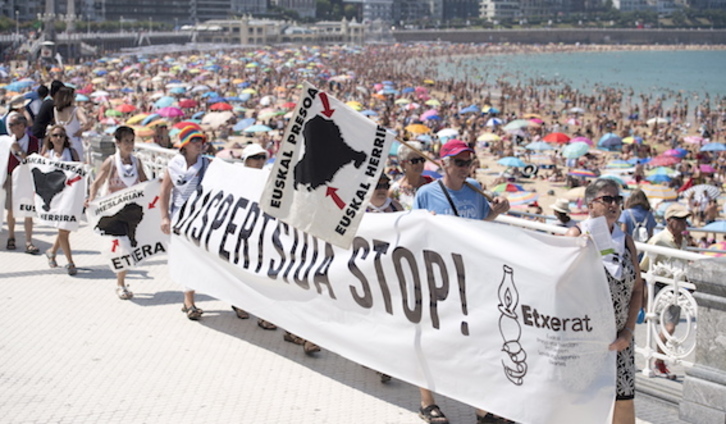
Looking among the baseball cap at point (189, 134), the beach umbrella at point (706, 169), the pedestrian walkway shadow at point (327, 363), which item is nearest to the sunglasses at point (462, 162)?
the pedestrian walkway shadow at point (327, 363)

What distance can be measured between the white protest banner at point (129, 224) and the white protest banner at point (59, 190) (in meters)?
0.74

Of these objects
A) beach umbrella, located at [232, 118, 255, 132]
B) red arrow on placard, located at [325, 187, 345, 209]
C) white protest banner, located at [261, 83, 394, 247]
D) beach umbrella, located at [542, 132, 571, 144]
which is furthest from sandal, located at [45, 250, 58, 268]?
beach umbrella, located at [232, 118, 255, 132]

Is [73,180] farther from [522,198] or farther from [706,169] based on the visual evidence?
[706,169]

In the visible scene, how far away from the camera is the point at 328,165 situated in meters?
4.45

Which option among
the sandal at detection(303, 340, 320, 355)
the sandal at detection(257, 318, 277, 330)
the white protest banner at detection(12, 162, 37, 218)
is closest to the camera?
the sandal at detection(303, 340, 320, 355)

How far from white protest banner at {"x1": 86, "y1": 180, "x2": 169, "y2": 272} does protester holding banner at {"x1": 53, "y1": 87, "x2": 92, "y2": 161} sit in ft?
5.14

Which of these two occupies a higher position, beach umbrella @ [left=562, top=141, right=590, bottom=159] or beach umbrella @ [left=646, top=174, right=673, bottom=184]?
beach umbrella @ [left=562, top=141, right=590, bottom=159]

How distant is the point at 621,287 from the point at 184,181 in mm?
3171

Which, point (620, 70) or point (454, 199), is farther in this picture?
point (620, 70)

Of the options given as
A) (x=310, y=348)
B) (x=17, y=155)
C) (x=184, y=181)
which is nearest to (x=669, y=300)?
(x=310, y=348)

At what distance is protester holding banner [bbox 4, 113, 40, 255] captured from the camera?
→ 25.7 feet

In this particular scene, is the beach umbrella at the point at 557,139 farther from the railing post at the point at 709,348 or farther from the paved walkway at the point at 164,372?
the railing post at the point at 709,348

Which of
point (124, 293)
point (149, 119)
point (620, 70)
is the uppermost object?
point (620, 70)

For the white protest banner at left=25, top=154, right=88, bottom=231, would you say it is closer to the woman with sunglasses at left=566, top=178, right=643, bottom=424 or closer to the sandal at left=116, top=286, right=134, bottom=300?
the sandal at left=116, top=286, right=134, bottom=300
